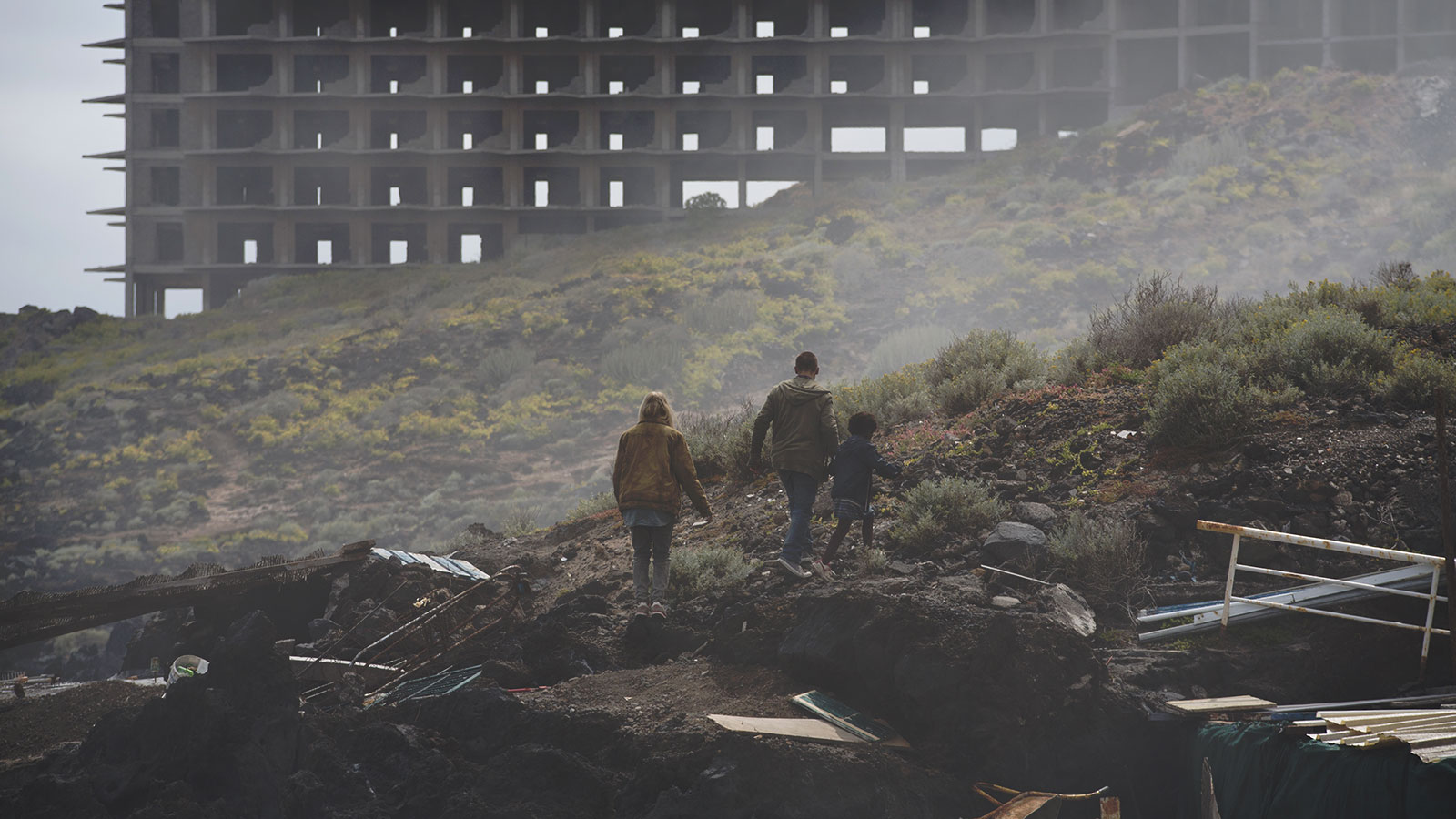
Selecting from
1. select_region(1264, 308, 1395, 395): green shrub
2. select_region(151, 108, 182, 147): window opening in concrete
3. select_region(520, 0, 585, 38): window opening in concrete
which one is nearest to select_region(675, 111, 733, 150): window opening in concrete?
select_region(520, 0, 585, 38): window opening in concrete

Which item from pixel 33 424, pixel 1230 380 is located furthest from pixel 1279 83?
pixel 33 424

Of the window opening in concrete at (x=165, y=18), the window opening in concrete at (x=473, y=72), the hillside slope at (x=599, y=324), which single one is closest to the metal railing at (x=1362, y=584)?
the hillside slope at (x=599, y=324)

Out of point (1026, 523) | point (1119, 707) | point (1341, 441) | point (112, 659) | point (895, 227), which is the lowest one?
point (112, 659)

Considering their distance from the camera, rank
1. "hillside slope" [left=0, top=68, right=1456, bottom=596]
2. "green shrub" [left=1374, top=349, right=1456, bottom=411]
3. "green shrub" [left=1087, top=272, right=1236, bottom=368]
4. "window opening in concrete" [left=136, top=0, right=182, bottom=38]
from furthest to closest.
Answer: "window opening in concrete" [left=136, top=0, right=182, bottom=38], "hillside slope" [left=0, top=68, right=1456, bottom=596], "green shrub" [left=1087, top=272, right=1236, bottom=368], "green shrub" [left=1374, top=349, right=1456, bottom=411]

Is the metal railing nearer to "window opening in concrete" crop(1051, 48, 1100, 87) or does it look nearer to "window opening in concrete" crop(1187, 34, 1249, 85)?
"window opening in concrete" crop(1051, 48, 1100, 87)

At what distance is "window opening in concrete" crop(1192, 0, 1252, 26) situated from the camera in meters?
48.4

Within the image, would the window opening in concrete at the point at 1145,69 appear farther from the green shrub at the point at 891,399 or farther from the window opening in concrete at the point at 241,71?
the green shrub at the point at 891,399

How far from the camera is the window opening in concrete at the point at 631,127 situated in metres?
50.8

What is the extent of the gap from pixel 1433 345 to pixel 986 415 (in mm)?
4418

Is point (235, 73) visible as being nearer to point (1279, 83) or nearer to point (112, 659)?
point (112, 659)

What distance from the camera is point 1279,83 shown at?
149ft

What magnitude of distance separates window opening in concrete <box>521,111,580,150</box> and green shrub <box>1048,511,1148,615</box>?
1796 inches

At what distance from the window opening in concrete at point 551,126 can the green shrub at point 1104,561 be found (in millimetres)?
45624

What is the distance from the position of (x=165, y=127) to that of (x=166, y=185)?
8.83 ft
